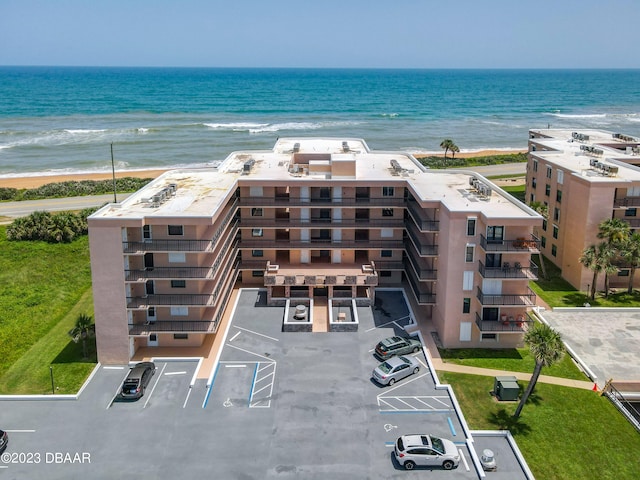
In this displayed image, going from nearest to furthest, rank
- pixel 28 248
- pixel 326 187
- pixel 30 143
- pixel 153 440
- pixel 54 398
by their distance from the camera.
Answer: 1. pixel 153 440
2. pixel 54 398
3. pixel 326 187
4. pixel 28 248
5. pixel 30 143

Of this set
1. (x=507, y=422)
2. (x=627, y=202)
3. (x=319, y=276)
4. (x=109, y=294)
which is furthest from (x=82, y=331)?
(x=627, y=202)

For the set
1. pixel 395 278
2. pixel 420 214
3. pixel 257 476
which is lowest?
pixel 257 476

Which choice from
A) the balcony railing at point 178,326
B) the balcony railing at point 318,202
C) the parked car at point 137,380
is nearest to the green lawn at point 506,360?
the balcony railing at point 318,202

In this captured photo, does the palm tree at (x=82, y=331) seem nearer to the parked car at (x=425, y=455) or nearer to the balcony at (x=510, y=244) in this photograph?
the parked car at (x=425, y=455)

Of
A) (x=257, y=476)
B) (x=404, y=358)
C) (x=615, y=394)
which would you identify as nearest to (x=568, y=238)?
(x=615, y=394)

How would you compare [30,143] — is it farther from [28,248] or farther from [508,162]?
[508,162]

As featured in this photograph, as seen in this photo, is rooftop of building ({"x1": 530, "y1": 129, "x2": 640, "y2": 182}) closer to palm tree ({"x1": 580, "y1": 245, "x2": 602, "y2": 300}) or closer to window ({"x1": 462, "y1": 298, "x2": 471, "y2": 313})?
palm tree ({"x1": 580, "y1": 245, "x2": 602, "y2": 300})

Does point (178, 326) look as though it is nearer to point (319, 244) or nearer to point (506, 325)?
point (319, 244)

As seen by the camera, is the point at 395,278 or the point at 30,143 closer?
the point at 395,278
